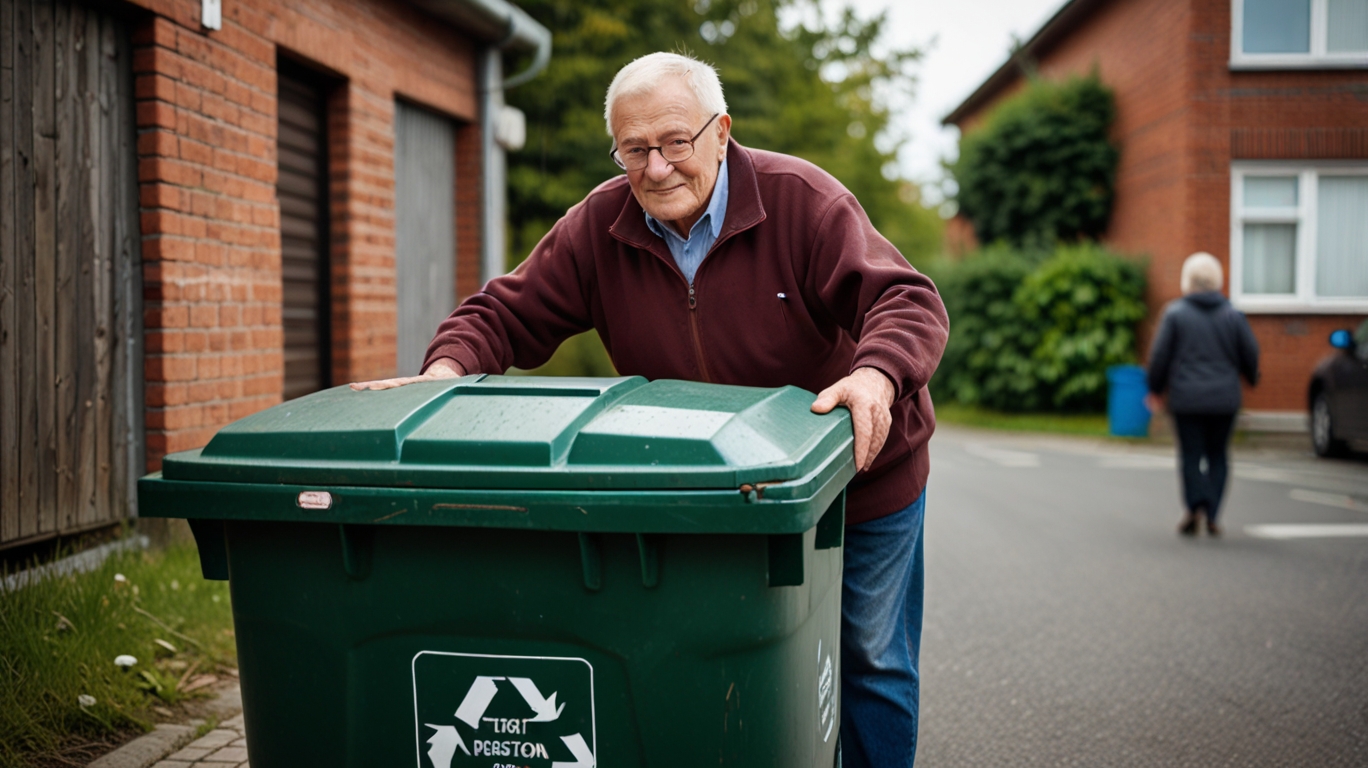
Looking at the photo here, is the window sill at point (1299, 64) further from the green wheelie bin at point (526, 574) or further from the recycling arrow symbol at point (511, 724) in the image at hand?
the recycling arrow symbol at point (511, 724)

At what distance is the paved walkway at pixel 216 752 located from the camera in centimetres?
310

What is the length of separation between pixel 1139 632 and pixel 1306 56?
1233 cm

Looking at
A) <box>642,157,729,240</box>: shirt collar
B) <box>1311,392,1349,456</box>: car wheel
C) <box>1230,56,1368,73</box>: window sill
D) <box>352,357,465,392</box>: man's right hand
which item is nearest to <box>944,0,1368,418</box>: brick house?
<box>1230,56,1368,73</box>: window sill

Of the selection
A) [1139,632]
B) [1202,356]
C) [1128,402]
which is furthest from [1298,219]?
[1139,632]

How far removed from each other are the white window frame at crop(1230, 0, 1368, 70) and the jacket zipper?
14480 millimetres

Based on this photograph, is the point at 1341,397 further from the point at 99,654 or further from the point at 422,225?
the point at 99,654

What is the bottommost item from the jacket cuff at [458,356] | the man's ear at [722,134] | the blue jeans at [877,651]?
the blue jeans at [877,651]

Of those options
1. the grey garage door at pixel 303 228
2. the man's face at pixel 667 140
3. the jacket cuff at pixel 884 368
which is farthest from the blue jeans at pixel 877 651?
the grey garage door at pixel 303 228

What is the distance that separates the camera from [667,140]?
2471 mm

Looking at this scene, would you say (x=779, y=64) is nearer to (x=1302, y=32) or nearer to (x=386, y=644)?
(x=1302, y=32)

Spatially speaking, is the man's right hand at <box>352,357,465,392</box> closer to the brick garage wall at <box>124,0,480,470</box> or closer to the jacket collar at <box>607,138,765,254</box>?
the jacket collar at <box>607,138,765,254</box>

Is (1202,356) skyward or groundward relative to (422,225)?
groundward

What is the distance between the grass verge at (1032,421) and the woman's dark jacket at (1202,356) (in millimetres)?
7052

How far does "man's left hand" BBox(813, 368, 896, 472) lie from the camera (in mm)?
2074
